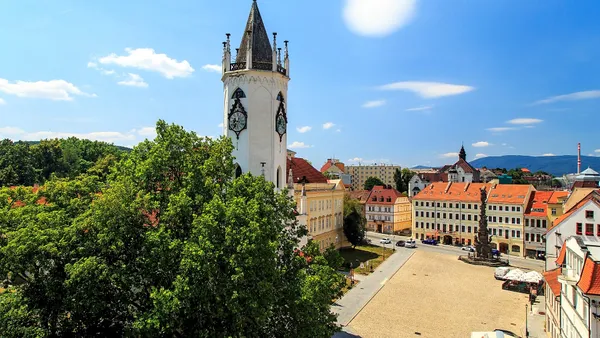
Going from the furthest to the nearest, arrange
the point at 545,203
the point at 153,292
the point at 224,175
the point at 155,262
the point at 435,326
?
the point at 545,203 → the point at 435,326 → the point at 224,175 → the point at 155,262 → the point at 153,292

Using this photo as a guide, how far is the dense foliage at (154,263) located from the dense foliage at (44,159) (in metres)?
51.6

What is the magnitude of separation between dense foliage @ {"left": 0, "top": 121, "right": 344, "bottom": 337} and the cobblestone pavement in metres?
14.6

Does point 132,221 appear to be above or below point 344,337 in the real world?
above

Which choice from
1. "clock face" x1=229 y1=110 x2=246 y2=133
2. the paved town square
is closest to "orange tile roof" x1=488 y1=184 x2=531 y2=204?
the paved town square

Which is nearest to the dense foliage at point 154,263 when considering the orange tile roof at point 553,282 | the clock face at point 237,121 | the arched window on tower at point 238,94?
the clock face at point 237,121

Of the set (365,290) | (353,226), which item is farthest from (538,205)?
(365,290)

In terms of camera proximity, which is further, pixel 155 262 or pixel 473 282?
pixel 473 282

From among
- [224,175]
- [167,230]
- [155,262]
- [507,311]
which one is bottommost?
[507,311]

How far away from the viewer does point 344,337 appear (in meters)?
25.0

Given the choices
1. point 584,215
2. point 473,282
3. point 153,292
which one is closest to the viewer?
point 153,292

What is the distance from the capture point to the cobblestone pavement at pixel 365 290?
29.9 metres

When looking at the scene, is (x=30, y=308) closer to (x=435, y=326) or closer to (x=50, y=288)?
(x=50, y=288)

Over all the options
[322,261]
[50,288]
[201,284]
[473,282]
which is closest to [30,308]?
[50,288]

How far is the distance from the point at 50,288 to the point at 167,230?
371 centimetres
